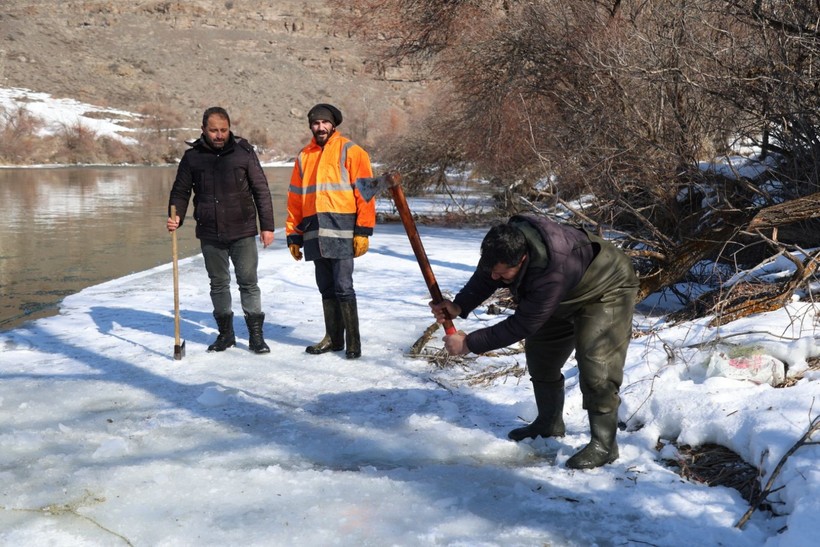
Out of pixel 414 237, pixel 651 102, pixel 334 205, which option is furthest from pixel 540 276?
pixel 651 102

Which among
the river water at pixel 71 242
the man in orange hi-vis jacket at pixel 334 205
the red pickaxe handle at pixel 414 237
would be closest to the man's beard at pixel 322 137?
the man in orange hi-vis jacket at pixel 334 205

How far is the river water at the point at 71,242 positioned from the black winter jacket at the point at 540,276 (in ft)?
18.7

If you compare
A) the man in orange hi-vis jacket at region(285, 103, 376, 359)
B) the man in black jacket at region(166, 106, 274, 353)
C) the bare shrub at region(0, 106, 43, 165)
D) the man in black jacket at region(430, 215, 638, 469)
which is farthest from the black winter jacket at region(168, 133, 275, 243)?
the bare shrub at region(0, 106, 43, 165)

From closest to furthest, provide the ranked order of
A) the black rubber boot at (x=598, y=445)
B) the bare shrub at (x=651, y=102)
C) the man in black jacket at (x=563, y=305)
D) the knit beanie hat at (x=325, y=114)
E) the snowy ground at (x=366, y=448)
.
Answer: the snowy ground at (x=366, y=448), the man in black jacket at (x=563, y=305), the black rubber boot at (x=598, y=445), the knit beanie hat at (x=325, y=114), the bare shrub at (x=651, y=102)

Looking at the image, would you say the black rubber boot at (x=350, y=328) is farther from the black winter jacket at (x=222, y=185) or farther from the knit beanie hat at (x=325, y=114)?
the knit beanie hat at (x=325, y=114)

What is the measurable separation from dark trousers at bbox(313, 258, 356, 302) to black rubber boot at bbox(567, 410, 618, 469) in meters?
2.46

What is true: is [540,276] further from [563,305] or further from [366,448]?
[366,448]

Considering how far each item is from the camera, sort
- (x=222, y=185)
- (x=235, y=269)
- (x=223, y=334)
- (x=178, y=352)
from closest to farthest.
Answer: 1. (x=178, y=352)
2. (x=222, y=185)
3. (x=235, y=269)
4. (x=223, y=334)

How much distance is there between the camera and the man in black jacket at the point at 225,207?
579 cm

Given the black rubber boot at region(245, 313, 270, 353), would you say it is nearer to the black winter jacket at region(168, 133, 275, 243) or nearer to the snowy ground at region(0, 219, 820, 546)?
the snowy ground at region(0, 219, 820, 546)

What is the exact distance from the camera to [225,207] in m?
5.79

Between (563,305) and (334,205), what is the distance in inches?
95.0

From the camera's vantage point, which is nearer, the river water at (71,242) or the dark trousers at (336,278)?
the dark trousers at (336,278)

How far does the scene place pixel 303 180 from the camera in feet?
18.8
